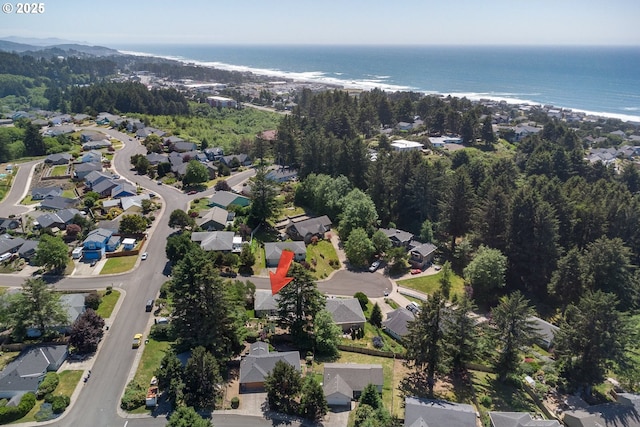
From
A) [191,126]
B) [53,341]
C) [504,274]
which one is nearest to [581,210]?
[504,274]

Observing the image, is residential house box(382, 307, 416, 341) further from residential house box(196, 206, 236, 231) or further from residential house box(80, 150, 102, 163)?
residential house box(80, 150, 102, 163)

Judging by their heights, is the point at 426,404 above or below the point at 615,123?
below

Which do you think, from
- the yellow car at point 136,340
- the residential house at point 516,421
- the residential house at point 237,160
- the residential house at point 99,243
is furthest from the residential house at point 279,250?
the residential house at point 237,160

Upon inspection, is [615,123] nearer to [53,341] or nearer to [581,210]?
[581,210]

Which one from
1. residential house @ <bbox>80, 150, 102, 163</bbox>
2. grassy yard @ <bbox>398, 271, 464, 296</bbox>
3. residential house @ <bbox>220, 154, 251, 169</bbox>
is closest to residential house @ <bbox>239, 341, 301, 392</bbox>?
grassy yard @ <bbox>398, 271, 464, 296</bbox>

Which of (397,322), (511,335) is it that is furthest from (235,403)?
(511,335)

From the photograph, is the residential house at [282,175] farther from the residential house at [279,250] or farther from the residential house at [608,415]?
the residential house at [608,415]
